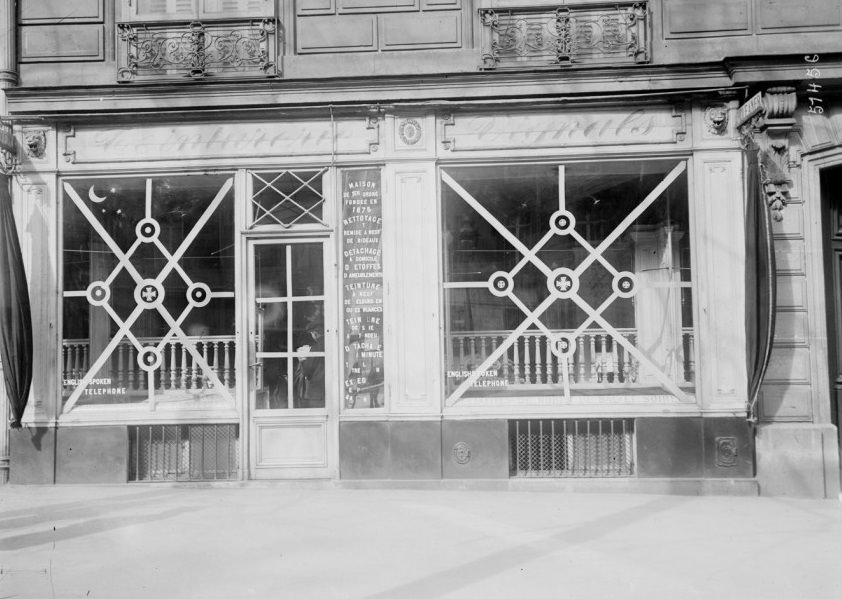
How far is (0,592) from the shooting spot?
486 centimetres

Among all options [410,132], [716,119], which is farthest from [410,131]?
[716,119]

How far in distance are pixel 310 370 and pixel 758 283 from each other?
487cm

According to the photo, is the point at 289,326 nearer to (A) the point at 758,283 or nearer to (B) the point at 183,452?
(B) the point at 183,452

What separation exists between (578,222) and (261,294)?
143 inches

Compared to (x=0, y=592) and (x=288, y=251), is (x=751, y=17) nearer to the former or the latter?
(x=288, y=251)

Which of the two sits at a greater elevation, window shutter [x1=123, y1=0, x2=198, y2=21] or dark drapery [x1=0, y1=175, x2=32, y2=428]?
window shutter [x1=123, y1=0, x2=198, y2=21]

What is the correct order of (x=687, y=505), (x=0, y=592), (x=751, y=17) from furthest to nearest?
(x=751, y=17) < (x=687, y=505) < (x=0, y=592)

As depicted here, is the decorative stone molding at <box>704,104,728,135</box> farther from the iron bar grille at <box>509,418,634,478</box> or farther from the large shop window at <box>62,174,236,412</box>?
the large shop window at <box>62,174,236,412</box>

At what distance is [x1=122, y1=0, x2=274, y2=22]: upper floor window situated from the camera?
8109 millimetres

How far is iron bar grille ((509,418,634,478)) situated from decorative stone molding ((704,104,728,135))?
3.28 metres

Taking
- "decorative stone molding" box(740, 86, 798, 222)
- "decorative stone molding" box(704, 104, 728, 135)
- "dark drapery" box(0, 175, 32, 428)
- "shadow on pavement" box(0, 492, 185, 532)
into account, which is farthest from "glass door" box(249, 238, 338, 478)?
"decorative stone molding" box(740, 86, 798, 222)

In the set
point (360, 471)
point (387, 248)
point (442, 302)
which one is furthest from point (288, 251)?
point (360, 471)

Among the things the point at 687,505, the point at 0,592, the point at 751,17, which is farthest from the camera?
the point at 751,17

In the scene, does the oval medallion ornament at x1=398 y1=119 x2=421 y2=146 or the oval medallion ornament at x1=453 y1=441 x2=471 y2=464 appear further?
the oval medallion ornament at x1=398 y1=119 x2=421 y2=146
